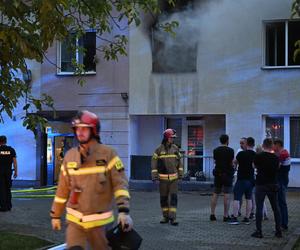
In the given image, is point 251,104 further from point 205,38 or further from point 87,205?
point 87,205

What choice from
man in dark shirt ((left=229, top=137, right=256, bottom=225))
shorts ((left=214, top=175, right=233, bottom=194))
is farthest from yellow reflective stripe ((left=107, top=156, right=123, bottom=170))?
shorts ((left=214, top=175, right=233, bottom=194))

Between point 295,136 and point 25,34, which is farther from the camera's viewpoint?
point 295,136

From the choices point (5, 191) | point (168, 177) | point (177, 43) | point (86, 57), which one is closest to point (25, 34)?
point (168, 177)

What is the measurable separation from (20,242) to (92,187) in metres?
4.50

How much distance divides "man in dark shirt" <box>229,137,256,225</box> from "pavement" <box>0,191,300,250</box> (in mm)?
335

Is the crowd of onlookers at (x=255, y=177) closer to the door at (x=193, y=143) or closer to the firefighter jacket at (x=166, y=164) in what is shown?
the firefighter jacket at (x=166, y=164)

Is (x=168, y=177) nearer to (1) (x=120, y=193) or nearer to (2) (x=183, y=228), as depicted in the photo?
(2) (x=183, y=228)

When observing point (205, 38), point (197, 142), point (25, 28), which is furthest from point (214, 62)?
point (25, 28)

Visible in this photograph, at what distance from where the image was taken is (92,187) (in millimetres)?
5586

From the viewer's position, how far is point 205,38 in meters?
19.7

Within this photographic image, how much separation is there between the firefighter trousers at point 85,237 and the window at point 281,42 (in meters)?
14.7

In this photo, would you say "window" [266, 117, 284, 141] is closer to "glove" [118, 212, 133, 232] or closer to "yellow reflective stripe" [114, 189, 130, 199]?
"yellow reflective stripe" [114, 189, 130, 199]

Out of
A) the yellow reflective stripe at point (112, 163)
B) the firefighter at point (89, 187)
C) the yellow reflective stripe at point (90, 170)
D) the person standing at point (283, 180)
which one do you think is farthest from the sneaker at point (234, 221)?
the yellow reflective stripe at point (90, 170)

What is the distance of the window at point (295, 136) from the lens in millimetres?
19062
